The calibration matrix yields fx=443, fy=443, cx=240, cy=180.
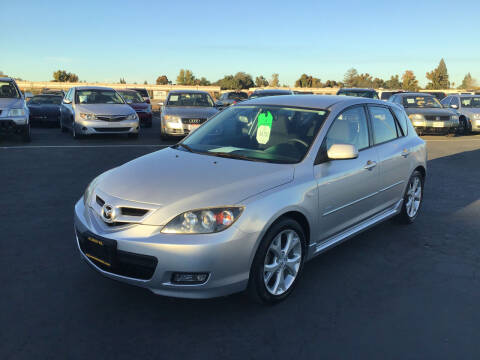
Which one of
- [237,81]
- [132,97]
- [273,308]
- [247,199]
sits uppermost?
[237,81]

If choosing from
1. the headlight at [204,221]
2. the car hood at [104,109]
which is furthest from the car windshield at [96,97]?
the headlight at [204,221]

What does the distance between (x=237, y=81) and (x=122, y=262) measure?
130 metres

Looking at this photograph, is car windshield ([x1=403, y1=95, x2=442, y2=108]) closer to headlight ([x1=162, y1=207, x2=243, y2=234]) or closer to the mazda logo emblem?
headlight ([x1=162, y1=207, x2=243, y2=234])

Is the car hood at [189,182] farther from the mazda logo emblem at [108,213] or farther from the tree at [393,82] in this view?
the tree at [393,82]

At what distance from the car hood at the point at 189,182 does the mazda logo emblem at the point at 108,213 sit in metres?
0.11

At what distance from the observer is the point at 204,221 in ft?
9.99

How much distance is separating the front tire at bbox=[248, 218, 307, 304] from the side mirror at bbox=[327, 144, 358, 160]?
718mm

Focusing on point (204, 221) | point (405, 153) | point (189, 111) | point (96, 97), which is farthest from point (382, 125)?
point (96, 97)

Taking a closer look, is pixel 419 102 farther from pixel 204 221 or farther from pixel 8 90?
pixel 204 221

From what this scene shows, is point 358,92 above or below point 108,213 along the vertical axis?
above

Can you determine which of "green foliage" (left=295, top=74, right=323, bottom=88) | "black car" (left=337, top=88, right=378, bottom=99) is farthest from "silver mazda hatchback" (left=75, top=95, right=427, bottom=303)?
"green foliage" (left=295, top=74, right=323, bottom=88)

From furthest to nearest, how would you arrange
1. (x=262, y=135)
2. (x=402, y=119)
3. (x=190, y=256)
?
(x=402, y=119) < (x=262, y=135) < (x=190, y=256)

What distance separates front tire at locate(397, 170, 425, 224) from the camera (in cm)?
542

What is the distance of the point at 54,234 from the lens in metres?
4.90
